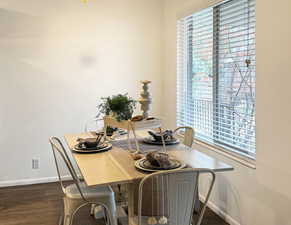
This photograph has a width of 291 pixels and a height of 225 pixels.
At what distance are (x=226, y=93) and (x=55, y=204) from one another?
2.06 meters

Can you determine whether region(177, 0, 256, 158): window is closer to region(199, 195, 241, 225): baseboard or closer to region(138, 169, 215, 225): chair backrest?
region(199, 195, 241, 225): baseboard

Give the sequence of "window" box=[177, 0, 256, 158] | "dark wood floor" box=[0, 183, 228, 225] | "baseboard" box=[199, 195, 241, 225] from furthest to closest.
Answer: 1. "dark wood floor" box=[0, 183, 228, 225]
2. "baseboard" box=[199, 195, 241, 225]
3. "window" box=[177, 0, 256, 158]

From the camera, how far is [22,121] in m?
4.07

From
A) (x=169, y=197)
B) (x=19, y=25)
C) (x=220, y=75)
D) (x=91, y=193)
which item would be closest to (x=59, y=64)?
(x=19, y=25)

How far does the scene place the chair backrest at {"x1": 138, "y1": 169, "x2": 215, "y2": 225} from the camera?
5.84ft

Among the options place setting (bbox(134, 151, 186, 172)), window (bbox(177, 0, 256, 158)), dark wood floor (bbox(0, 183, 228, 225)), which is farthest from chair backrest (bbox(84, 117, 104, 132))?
place setting (bbox(134, 151, 186, 172))

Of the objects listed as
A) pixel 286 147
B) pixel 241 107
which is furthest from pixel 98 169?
pixel 241 107

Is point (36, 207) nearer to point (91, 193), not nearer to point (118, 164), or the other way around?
point (91, 193)

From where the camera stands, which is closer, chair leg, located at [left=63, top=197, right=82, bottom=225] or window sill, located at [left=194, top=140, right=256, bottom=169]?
chair leg, located at [left=63, top=197, right=82, bottom=225]

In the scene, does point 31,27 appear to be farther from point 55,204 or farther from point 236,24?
point 236,24

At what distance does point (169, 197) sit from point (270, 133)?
1055 mm

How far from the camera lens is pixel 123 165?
2141 millimetres

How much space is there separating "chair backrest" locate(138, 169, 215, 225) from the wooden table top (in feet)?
0.46

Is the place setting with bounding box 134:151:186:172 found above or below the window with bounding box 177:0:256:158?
below
